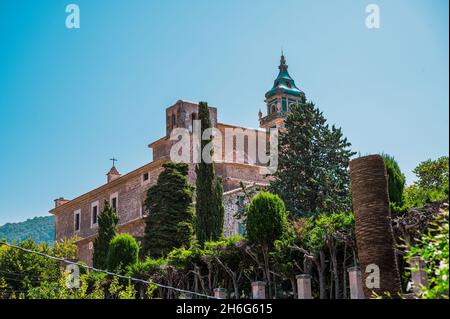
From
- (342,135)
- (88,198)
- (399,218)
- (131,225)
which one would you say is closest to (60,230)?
(88,198)

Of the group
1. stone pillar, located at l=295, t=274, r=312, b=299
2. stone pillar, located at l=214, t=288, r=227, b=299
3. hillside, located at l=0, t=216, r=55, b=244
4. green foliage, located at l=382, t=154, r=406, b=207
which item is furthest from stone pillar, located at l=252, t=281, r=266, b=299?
hillside, located at l=0, t=216, r=55, b=244

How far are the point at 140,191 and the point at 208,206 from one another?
13.6m

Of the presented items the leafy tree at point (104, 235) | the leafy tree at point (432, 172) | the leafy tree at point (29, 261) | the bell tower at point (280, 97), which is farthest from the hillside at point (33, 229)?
the leafy tree at point (432, 172)

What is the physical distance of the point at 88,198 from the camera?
135 feet

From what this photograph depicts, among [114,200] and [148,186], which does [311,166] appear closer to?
[148,186]

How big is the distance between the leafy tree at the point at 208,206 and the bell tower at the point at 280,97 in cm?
3404

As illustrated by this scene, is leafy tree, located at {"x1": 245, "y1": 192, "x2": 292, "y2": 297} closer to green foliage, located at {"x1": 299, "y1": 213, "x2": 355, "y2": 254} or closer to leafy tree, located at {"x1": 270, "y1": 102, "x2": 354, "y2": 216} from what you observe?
green foliage, located at {"x1": 299, "y1": 213, "x2": 355, "y2": 254}

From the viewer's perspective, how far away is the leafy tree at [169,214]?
26094 mm

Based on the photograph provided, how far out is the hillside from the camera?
90062mm

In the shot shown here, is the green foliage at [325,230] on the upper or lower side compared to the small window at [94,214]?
lower

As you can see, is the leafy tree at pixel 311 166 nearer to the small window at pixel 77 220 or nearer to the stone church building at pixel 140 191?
the stone church building at pixel 140 191

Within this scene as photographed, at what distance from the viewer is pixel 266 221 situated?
16.7 m

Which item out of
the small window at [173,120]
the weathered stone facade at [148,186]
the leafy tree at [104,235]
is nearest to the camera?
the leafy tree at [104,235]
